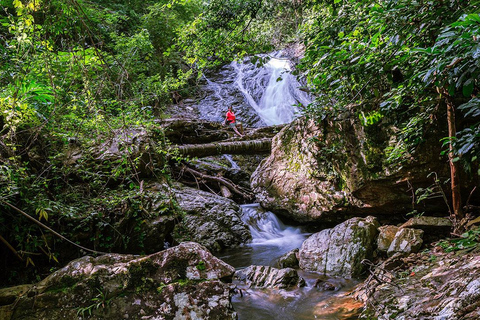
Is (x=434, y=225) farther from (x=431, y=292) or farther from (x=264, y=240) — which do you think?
(x=264, y=240)

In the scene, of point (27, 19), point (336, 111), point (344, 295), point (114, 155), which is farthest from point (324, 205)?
point (27, 19)

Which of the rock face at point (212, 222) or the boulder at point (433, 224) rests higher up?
the rock face at point (212, 222)

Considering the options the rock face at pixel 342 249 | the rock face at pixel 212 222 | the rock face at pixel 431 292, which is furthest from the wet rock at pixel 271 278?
the rock face at pixel 212 222

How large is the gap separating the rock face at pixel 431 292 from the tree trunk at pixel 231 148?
7265 millimetres

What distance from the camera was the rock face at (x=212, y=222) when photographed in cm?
639

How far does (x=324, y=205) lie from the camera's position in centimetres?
627

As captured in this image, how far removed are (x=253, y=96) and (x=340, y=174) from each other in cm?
1217

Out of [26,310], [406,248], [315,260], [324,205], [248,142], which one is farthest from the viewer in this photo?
[248,142]

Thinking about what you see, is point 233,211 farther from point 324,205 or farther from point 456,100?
point 456,100

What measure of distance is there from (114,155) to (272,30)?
4.02 meters

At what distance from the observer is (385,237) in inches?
183

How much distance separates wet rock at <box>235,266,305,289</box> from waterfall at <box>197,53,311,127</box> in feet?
37.2

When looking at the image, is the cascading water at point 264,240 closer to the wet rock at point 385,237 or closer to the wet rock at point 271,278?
the wet rock at point 271,278

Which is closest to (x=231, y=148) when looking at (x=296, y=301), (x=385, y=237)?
(x=385, y=237)
